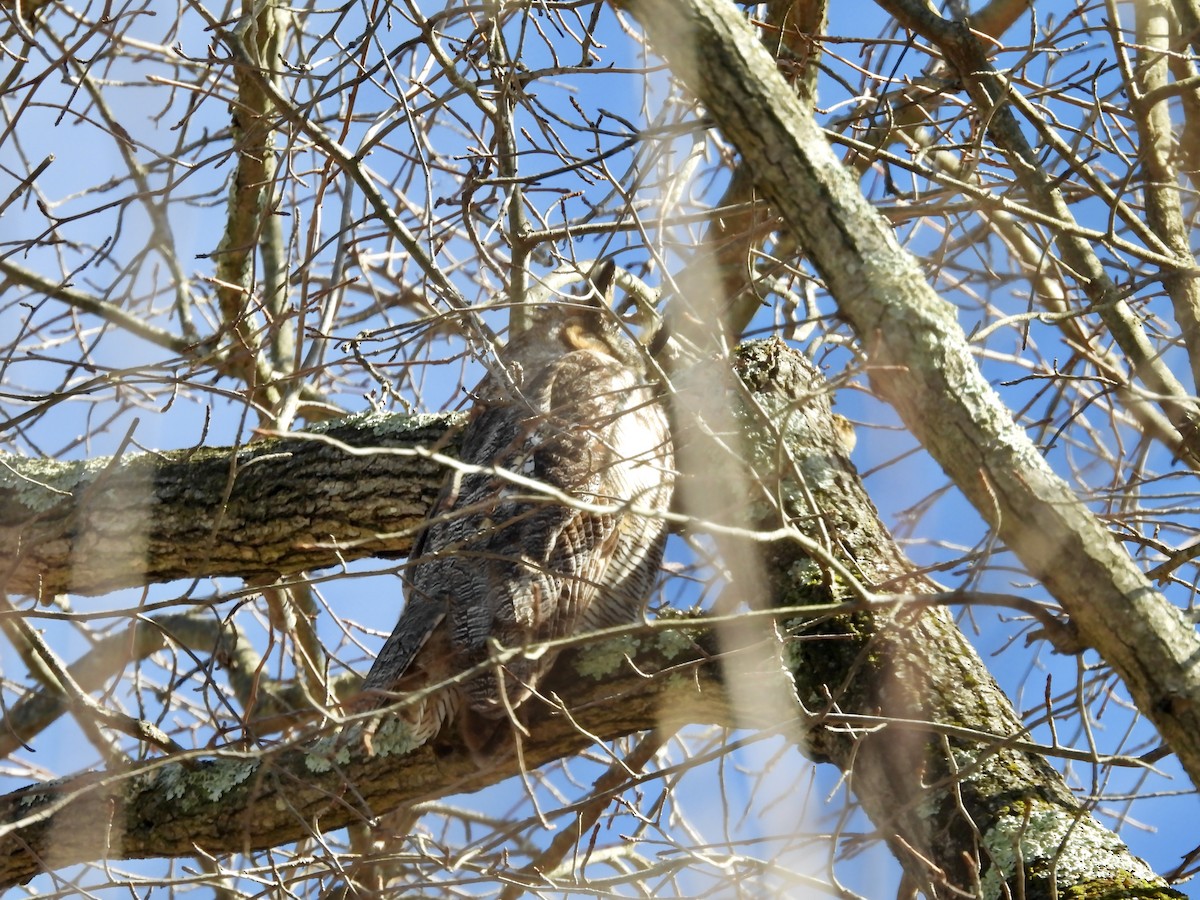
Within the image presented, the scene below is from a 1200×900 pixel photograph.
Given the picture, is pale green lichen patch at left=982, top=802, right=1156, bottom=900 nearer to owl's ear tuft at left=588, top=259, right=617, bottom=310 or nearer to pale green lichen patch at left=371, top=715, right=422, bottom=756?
pale green lichen patch at left=371, top=715, right=422, bottom=756

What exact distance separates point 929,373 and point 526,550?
1526mm

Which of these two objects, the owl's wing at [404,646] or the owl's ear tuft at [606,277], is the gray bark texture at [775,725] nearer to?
the owl's wing at [404,646]

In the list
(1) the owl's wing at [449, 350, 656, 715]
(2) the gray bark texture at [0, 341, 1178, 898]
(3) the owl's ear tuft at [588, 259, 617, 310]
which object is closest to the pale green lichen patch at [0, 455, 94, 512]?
(2) the gray bark texture at [0, 341, 1178, 898]

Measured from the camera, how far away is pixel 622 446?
3.17 metres

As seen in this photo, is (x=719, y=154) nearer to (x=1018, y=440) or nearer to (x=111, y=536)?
(x=111, y=536)

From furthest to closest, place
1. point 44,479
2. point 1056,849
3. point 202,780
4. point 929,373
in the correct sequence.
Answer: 1. point 44,479
2. point 202,780
3. point 1056,849
4. point 929,373

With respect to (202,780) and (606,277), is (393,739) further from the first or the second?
(606,277)

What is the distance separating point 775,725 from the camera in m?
2.12

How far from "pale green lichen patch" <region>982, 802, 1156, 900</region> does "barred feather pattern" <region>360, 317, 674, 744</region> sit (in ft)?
3.14

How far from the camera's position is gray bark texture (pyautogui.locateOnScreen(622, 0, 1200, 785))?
1518mm

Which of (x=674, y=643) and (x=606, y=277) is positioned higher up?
(x=606, y=277)

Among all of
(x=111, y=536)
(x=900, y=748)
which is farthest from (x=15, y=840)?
(x=900, y=748)

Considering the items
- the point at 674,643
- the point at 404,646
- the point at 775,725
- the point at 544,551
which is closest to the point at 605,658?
the point at 674,643

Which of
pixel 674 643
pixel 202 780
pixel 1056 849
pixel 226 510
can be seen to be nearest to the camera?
pixel 1056 849
